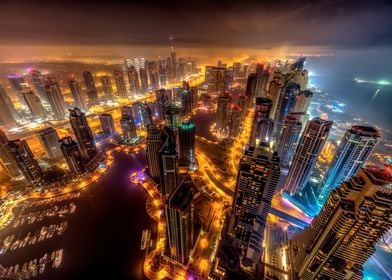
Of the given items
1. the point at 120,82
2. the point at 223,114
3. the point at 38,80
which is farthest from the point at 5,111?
the point at 223,114

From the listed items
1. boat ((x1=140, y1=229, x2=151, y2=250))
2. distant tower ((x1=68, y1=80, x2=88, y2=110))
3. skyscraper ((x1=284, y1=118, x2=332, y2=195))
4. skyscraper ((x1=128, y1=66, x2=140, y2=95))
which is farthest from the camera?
skyscraper ((x1=128, y1=66, x2=140, y2=95))

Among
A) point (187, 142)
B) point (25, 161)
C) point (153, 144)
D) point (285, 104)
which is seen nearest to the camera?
point (153, 144)

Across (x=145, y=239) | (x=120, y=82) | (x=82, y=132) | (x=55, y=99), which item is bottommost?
(x=145, y=239)

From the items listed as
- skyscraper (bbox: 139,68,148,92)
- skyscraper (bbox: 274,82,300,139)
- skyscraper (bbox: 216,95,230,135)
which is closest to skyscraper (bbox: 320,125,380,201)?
skyscraper (bbox: 274,82,300,139)

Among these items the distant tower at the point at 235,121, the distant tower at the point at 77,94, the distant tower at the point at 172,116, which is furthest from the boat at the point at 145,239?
the distant tower at the point at 77,94

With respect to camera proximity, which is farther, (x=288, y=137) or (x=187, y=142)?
(x=187, y=142)

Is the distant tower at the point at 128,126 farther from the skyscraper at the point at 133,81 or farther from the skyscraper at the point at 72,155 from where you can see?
the skyscraper at the point at 133,81

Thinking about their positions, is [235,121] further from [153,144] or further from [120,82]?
[120,82]

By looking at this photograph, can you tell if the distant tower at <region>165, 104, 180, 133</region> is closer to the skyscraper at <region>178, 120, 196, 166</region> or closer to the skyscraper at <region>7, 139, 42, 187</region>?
the skyscraper at <region>178, 120, 196, 166</region>
